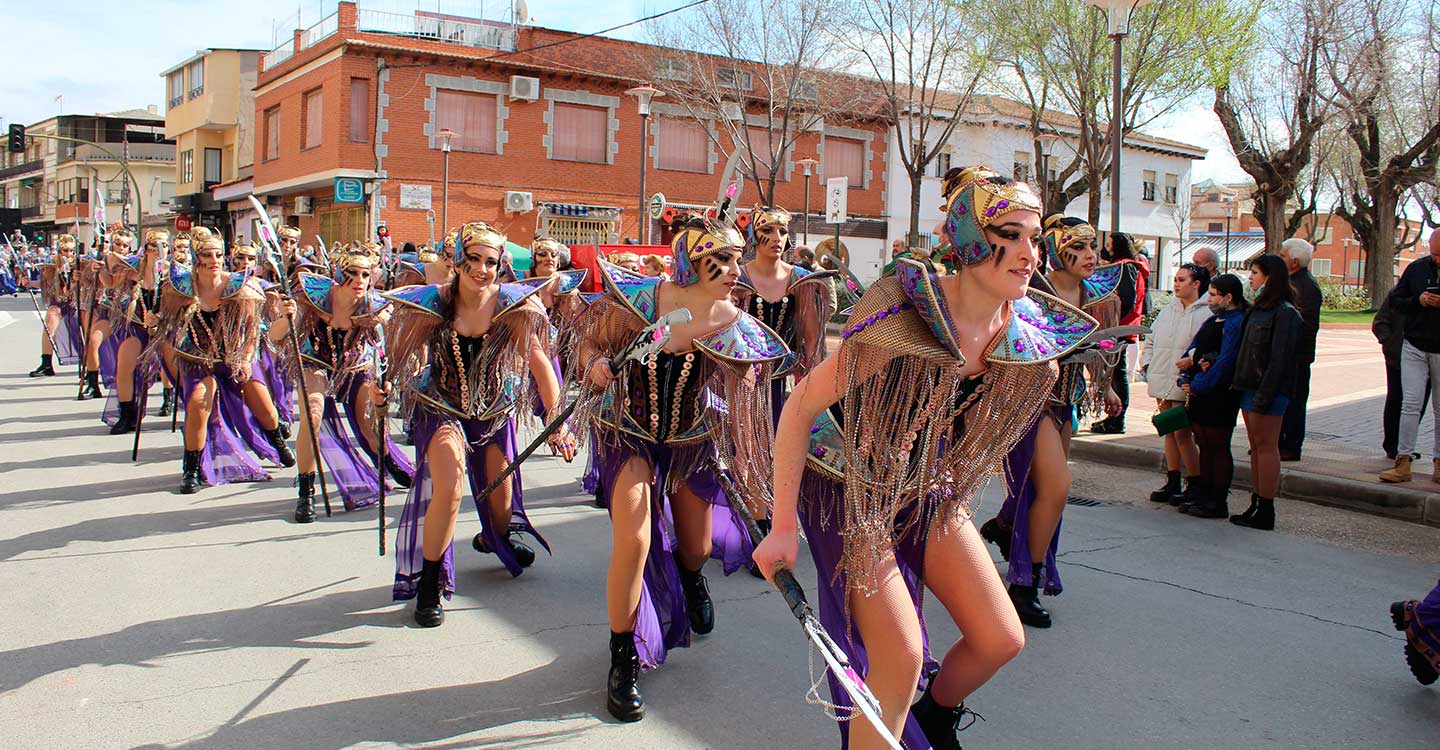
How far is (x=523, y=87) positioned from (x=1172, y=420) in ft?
87.5

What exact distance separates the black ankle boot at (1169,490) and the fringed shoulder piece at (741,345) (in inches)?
192

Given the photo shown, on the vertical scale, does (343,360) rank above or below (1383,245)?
below

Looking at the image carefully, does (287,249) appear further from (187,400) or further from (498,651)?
(498,651)

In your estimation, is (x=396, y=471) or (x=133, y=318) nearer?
(x=396, y=471)

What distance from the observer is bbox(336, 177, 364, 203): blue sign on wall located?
30500mm

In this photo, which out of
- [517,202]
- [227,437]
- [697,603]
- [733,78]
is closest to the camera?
[697,603]

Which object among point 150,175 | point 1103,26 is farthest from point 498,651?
point 150,175

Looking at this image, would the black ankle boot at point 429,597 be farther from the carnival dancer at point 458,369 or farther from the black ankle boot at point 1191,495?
the black ankle boot at point 1191,495

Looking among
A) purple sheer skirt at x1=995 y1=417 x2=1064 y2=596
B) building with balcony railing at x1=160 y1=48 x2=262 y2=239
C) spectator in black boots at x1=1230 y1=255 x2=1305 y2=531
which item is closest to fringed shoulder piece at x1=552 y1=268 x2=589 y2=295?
purple sheer skirt at x1=995 y1=417 x2=1064 y2=596

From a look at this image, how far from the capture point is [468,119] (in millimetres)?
32094

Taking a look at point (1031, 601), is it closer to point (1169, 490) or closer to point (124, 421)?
point (1169, 490)

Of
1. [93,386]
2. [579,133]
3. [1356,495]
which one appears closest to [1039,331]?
[1356,495]

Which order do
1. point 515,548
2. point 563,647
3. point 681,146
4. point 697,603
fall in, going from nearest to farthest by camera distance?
1. point 563,647
2. point 697,603
3. point 515,548
4. point 681,146

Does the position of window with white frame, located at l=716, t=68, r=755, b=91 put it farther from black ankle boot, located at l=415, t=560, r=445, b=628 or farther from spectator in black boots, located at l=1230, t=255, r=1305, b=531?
black ankle boot, located at l=415, t=560, r=445, b=628
